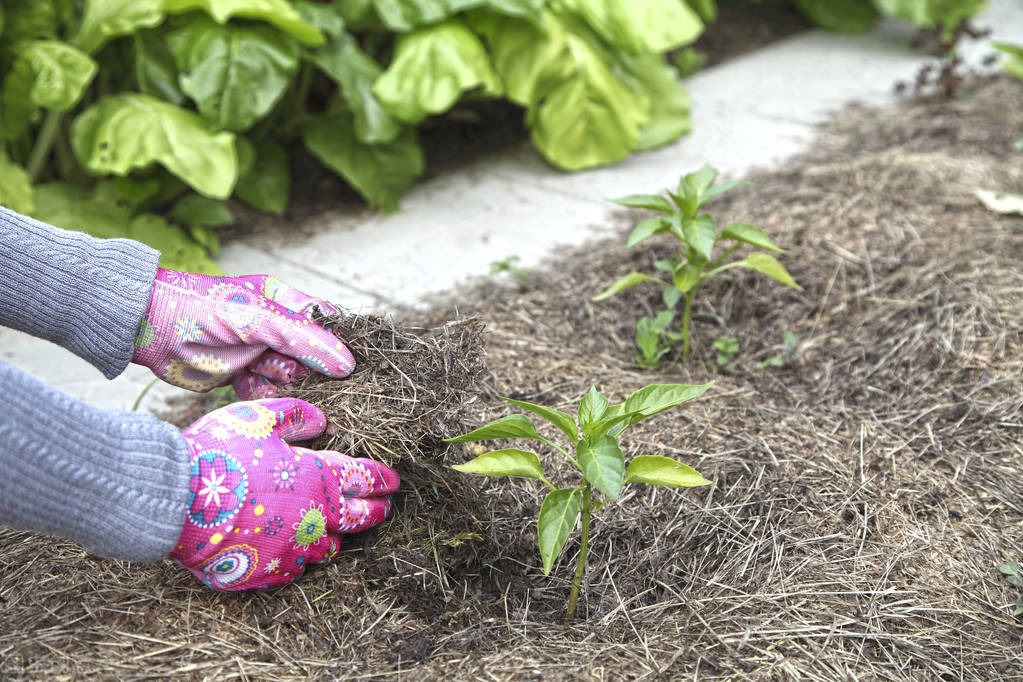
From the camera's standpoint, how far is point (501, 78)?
3.39 m

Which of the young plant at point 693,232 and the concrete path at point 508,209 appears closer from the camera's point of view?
the young plant at point 693,232

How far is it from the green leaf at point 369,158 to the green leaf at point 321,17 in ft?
1.09

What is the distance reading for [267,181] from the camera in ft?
10.6

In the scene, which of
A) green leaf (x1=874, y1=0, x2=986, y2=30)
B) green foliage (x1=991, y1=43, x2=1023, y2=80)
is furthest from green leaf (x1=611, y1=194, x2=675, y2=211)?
green leaf (x1=874, y1=0, x2=986, y2=30)

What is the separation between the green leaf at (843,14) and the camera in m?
4.75

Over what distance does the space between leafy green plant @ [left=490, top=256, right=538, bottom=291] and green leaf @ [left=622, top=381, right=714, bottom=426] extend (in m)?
1.18

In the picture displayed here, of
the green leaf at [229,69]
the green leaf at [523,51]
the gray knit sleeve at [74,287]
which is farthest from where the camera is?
the green leaf at [523,51]

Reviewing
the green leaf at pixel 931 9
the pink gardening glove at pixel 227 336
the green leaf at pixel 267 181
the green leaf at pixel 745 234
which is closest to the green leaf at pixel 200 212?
the green leaf at pixel 267 181

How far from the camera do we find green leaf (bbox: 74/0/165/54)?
105 inches

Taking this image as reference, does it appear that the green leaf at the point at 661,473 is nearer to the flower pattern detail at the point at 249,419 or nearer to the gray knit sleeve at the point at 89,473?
the flower pattern detail at the point at 249,419

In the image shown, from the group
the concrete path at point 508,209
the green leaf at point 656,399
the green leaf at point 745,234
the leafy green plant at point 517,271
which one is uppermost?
the green leaf at point 656,399

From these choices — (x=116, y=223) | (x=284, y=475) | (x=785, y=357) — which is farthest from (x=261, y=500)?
(x=116, y=223)

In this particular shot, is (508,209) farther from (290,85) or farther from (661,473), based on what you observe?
(661,473)

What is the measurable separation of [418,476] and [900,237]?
1.72 meters
